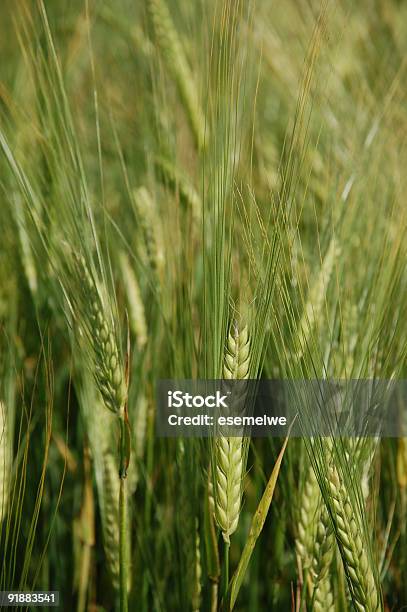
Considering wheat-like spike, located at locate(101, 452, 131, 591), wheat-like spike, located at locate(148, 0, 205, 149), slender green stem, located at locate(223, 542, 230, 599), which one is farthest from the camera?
wheat-like spike, located at locate(148, 0, 205, 149)

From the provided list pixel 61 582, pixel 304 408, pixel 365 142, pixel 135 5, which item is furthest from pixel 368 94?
pixel 61 582

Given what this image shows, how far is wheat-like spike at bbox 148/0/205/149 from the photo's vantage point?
675 millimetres

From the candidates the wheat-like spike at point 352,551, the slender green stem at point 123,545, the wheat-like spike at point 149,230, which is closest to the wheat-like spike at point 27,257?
the wheat-like spike at point 149,230

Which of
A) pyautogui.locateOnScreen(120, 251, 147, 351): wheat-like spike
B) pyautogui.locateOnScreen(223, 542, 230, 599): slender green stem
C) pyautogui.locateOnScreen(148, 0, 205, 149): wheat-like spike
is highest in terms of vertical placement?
pyautogui.locateOnScreen(148, 0, 205, 149): wheat-like spike

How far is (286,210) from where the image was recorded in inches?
17.8

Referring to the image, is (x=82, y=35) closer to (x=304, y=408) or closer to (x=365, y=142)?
(x=365, y=142)

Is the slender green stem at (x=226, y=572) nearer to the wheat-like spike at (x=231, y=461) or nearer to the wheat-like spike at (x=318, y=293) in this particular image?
the wheat-like spike at (x=231, y=461)

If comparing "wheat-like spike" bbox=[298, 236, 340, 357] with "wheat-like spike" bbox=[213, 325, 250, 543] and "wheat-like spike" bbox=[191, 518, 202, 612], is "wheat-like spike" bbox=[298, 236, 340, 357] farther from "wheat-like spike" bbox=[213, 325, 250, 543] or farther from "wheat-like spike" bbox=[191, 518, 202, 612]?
"wheat-like spike" bbox=[191, 518, 202, 612]

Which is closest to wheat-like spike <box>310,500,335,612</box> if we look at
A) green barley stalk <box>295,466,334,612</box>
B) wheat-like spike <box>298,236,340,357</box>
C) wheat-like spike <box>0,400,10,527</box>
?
green barley stalk <box>295,466,334,612</box>

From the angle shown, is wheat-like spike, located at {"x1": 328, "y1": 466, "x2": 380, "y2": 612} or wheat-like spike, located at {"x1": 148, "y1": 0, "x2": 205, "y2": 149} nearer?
wheat-like spike, located at {"x1": 328, "y1": 466, "x2": 380, "y2": 612}

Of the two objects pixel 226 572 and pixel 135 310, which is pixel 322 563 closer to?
pixel 226 572

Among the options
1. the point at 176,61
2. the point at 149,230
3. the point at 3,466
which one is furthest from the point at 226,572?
the point at 176,61

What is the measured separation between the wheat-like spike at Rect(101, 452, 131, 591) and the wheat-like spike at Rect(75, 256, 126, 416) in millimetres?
99

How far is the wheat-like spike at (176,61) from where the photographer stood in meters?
0.67
